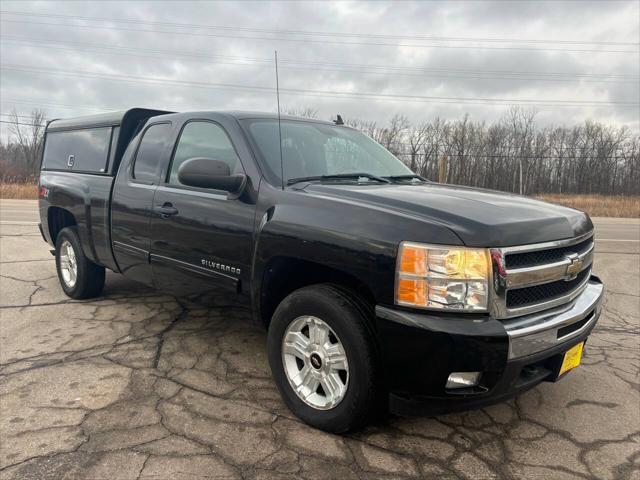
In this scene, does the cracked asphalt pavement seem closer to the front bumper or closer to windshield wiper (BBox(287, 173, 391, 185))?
the front bumper

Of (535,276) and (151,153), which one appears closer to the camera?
(535,276)

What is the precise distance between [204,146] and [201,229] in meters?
0.67

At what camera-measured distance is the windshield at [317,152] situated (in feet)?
10.8

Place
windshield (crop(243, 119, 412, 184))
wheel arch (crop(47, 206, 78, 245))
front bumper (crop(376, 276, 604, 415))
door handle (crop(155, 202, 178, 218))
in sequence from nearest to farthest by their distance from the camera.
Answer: front bumper (crop(376, 276, 604, 415))
windshield (crop(243, 119, 412, 184))
door handle (crop(155, 202, 178, 218))
wheel arch (crop(47, 206, 78, 245))

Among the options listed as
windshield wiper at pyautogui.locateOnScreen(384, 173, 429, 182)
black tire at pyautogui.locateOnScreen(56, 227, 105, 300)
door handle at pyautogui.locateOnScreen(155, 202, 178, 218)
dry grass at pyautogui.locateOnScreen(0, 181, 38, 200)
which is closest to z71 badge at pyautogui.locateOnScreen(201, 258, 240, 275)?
door handle at pyautogui.locateOnScreen(155, 202, 178, 218)

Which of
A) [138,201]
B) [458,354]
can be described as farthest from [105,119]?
[458,354]

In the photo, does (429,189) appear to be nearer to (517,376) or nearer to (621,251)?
(517,376)

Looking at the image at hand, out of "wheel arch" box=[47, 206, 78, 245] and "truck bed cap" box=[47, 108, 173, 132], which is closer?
"truck bed cap" box=[47, 108, 173, 132]

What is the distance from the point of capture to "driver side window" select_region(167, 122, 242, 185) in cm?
341

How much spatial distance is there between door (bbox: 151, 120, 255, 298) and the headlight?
4.04 ft

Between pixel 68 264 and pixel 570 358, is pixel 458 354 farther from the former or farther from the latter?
pixel 68 264

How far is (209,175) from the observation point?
9.95 ft

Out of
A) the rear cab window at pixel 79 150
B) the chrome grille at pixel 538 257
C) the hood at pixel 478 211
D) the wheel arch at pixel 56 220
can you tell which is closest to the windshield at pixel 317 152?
the hood at pixel 478 211

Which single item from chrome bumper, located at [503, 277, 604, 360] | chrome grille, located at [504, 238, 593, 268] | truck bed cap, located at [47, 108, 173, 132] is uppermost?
truck bed cap, located at [47, 108, 173, 132]
